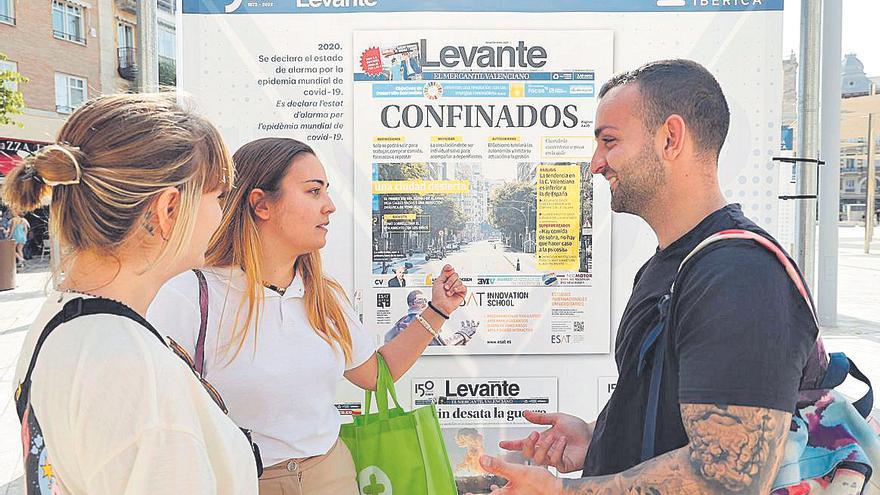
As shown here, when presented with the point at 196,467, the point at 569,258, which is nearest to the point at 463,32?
the point at 569,258

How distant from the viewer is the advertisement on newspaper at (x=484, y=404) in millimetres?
2873

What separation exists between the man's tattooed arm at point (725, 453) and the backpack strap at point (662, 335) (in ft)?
0.32

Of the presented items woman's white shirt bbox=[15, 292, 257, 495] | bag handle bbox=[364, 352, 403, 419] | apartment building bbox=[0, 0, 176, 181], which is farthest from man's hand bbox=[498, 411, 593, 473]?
apartment building bbox=[0, 0, 176, 181]

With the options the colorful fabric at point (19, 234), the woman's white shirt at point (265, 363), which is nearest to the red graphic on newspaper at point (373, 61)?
the woman's white shirt at point (265, 363)

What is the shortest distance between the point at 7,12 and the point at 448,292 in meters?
25.6

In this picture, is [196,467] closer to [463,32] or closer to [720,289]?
[720,289]

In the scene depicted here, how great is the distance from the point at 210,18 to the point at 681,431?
223 centimetres

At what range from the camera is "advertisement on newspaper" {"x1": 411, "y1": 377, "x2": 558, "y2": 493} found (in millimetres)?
2873

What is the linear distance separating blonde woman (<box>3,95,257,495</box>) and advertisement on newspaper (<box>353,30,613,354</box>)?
1.43 meters

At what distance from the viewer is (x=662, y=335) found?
148 centimetres

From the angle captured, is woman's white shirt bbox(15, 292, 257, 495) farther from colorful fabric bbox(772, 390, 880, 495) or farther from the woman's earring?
colorful fabric bbox(772, 390, 880, 495)

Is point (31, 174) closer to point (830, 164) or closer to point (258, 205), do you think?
point (258, 205)

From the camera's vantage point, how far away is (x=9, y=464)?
15.9 feet

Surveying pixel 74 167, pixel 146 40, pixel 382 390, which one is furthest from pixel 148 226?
pixel 146 40
